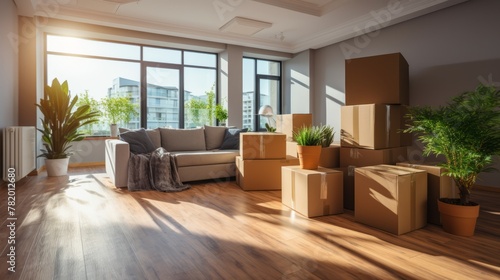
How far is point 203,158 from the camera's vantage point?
164 inches

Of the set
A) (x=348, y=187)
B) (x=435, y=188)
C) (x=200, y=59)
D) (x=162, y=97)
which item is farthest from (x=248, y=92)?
(x=435, y=188)

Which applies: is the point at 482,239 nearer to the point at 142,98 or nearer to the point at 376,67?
the point at 376,67

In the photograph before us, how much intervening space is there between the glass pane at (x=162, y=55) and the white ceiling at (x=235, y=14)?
0.76 m

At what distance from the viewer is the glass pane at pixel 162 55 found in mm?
6113

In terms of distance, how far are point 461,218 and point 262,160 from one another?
2.14 metres

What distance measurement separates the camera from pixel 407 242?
2.08m

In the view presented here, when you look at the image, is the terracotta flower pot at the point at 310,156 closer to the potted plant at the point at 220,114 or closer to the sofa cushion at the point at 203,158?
the sofa cushion at the point at 203,158

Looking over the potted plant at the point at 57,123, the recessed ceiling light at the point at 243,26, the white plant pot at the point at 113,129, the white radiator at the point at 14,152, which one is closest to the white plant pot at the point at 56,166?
the potted plant at the point at 57,123

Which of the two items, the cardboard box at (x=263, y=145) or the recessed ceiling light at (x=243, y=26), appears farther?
the recessed ceiling light at (x=243, y=26)

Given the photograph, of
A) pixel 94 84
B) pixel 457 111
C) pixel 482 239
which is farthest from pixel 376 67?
pixel 94 84

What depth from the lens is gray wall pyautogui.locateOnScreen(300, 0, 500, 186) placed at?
3748mm

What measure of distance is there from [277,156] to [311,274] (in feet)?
7.25

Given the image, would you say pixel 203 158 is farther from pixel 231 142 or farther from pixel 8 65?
pixel 8 65

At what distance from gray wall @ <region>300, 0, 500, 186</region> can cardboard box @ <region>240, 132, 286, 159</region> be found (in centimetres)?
226
